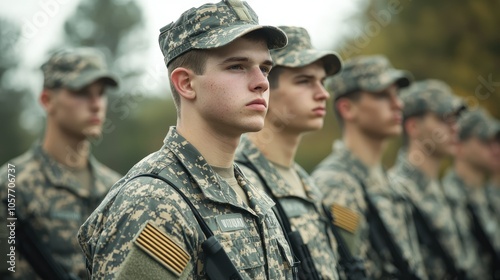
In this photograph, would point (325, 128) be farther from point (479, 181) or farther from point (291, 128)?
point (291, 128)

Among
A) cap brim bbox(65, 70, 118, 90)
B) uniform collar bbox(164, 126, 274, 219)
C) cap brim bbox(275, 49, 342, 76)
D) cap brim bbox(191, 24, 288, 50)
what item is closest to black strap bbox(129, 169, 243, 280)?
uniform collar bbox(164, 126, 274, 219)

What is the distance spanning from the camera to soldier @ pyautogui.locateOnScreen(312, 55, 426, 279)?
257 inches

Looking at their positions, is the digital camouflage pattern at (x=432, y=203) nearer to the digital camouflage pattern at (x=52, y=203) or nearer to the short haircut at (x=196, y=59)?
the digital camouflage pattern at (x=52, y=203)

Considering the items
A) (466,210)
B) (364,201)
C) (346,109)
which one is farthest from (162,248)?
(466,210)

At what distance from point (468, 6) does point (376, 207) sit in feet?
43.9

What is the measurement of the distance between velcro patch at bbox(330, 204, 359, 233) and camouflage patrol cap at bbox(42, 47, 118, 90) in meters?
2.43

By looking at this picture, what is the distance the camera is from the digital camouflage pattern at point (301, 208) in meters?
4.98

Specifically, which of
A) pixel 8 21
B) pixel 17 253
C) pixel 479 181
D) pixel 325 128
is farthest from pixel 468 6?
pixel 17 253

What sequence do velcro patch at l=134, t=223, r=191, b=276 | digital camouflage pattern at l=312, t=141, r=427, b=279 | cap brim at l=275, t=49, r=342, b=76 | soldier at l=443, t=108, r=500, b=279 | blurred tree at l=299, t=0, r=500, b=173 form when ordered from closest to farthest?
velcro patch at l=134, t=223, r=191, b=276
cap brim at l=275, t=49, r=342, b=76
digital camouflage pattern at l=312, t=141, r=427, b=279
soldier at l=443, t=108, r=500, b=279
blurred tree at l=299, t=0, r=500, b=173

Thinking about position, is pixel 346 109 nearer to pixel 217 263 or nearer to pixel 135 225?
pixel 217 263

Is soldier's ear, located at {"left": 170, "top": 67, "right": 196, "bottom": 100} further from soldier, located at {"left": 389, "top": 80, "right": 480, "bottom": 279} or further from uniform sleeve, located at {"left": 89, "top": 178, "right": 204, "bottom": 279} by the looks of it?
soldier, located at {"left": 389, "top": 80, "right": 480, "bottom": 279}

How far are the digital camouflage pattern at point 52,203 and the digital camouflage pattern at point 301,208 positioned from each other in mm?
1953

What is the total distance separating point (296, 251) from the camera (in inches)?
182

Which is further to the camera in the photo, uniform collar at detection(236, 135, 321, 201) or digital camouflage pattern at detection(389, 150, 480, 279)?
digital camouflage pattern at detection(389, 150, 480, 279)
